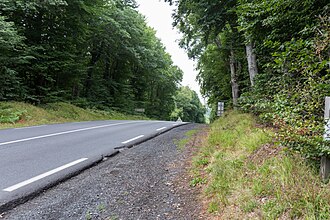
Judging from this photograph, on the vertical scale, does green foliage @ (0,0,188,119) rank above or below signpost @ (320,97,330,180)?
above

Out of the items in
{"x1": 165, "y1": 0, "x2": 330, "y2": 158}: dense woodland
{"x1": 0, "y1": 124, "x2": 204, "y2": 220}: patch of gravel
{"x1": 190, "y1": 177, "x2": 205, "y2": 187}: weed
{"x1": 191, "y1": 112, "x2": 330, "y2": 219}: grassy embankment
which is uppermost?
{"x1": 165, "y1": 0, "x2": 330, "y2": 158}: dense woodland

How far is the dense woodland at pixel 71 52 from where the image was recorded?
12.9 meters

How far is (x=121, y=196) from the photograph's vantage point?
10.8 ft

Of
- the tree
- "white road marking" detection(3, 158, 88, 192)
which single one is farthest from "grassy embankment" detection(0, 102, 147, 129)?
"white road marking" detection(3, 158, 88, 192)

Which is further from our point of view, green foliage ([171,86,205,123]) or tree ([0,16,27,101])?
green foliage ([171,86,205,123])

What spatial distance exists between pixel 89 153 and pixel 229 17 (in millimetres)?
8110

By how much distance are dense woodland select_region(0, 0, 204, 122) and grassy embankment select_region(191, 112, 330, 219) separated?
11279 mm

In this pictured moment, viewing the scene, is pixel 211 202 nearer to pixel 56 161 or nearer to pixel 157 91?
pixel 56 161

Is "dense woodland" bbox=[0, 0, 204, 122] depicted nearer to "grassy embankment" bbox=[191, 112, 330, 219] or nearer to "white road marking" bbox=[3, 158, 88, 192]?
"white road marking" bbox=[3, 158, 88, 192]

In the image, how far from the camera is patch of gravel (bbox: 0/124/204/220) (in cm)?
279

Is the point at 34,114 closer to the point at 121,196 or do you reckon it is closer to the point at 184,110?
the point at 121,196

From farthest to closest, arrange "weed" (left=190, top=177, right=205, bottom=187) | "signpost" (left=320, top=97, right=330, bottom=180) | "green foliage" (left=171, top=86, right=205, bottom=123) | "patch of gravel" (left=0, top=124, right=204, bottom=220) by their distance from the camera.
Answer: "green foliage" (left=171, top=86, right=205, bottom=123) → "weed" (left=190, top=177, right=205, bottom=187) → "patch of gravel" (left=0, top=124, right=204, bottom=220) → "signpost" (left=320, top=97, right=330, bottom=180)

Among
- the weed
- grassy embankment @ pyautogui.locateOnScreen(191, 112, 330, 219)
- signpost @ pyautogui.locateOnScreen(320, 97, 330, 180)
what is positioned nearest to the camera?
grassy embankment @ pyautogui.locateOnScreen(191, 112, 330, 219)

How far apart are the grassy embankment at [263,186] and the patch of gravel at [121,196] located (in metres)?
0.33
